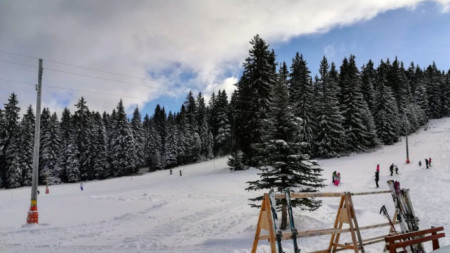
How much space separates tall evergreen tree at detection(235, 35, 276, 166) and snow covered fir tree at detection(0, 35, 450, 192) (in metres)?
0.12

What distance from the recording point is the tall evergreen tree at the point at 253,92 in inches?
1283

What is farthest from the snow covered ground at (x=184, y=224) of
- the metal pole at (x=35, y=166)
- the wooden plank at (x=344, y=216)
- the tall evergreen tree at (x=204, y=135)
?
the tall evergreen tree at (x=204, y=135)

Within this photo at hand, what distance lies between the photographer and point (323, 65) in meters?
72.2

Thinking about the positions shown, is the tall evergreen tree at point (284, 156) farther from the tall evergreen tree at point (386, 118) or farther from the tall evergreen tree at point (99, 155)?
the tall evergreen tree at point (99, 155)

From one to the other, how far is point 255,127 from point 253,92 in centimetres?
399

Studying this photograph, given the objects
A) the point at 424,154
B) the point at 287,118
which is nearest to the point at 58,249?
the point at 287,118

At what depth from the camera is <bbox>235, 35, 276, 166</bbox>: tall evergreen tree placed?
32594mm

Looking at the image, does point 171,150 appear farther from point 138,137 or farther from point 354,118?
point 354,118

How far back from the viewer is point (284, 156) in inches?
516

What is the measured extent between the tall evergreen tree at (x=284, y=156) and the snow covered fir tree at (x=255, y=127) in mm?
48

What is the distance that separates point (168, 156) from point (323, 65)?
44959mm

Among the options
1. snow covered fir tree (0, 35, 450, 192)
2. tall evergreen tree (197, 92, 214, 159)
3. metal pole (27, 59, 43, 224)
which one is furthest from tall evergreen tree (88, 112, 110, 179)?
metal pole (27, 59, 43, 224)

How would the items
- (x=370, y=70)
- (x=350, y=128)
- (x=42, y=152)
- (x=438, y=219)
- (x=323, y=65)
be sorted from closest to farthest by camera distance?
(x=438, y=219)
(x=350, y=128)
(x=42, y=152)
(x=323, y=65)
(x=370, y=70)

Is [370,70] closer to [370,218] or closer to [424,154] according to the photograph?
[424,154]
